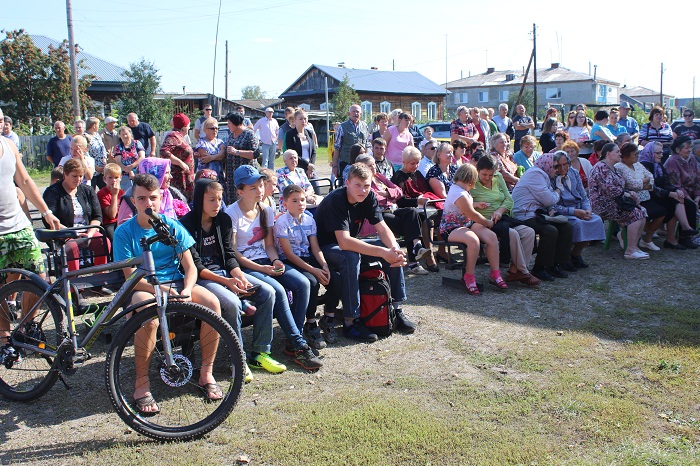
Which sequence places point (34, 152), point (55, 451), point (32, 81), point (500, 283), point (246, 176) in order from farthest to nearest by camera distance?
point (32, 81), point (34, 152), point (500, 283), point (246, 176), point (55, 451)

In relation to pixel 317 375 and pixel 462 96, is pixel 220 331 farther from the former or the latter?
pixel 462 96

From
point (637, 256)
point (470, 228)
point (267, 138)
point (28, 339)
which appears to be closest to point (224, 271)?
point (28, 339)

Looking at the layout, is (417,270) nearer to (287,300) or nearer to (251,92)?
(287,300)

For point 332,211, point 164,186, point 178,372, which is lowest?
point 178,372

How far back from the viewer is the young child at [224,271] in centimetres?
455

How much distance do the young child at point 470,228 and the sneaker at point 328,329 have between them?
187 cm

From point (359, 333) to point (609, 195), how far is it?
4833 millimetres

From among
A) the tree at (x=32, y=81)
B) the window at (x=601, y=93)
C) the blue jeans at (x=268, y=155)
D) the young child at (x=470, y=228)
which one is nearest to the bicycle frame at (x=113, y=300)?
the young child at (x=470, y=228)

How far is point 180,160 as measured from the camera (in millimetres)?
8094

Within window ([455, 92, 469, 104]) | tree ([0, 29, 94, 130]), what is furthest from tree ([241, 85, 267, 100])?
tree ([0, 29, 94, 130])

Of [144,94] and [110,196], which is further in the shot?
[144,94]

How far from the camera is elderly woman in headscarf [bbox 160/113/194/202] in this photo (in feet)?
26.3

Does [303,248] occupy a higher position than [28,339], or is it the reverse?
[303,248]

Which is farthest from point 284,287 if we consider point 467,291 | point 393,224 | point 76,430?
point 393,224
